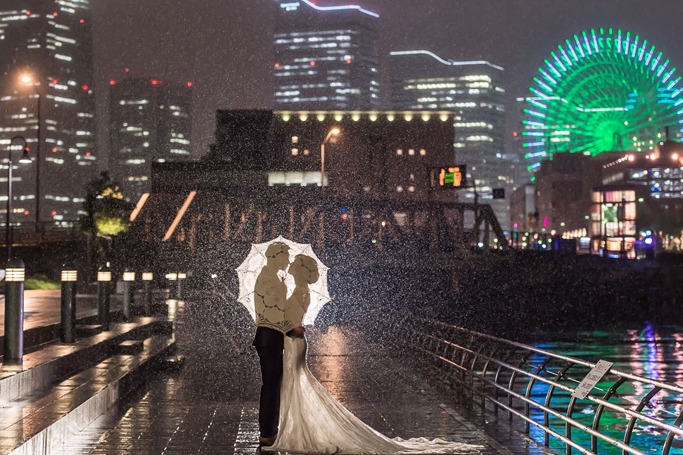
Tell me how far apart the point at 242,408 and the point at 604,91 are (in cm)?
9676

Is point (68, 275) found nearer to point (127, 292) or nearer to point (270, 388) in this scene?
point (127, 292)

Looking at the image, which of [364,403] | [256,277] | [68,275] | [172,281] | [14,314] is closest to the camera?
[256,277]

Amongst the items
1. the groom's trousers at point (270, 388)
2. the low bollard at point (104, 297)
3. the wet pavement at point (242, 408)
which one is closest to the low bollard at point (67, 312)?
the wet pavement at point (242, 408)

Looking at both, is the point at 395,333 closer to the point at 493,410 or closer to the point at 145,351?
the point at 145,351

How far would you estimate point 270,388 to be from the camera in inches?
408

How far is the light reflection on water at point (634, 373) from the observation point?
13945 mm

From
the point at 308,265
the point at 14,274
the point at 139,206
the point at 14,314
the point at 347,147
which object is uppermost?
the point at 347,147

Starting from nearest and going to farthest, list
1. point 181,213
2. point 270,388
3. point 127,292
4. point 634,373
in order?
point 270,388 < point 634,373 < point 127,292 < point 181,213

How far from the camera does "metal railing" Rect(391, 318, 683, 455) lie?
9.52 m

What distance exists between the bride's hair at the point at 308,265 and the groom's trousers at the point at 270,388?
79cm

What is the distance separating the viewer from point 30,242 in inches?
2803

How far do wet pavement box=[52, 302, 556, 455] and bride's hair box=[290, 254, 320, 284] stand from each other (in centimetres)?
202

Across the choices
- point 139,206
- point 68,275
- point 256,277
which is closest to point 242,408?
point 256,277

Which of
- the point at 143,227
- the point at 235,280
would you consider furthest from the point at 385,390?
the point at 143,227
